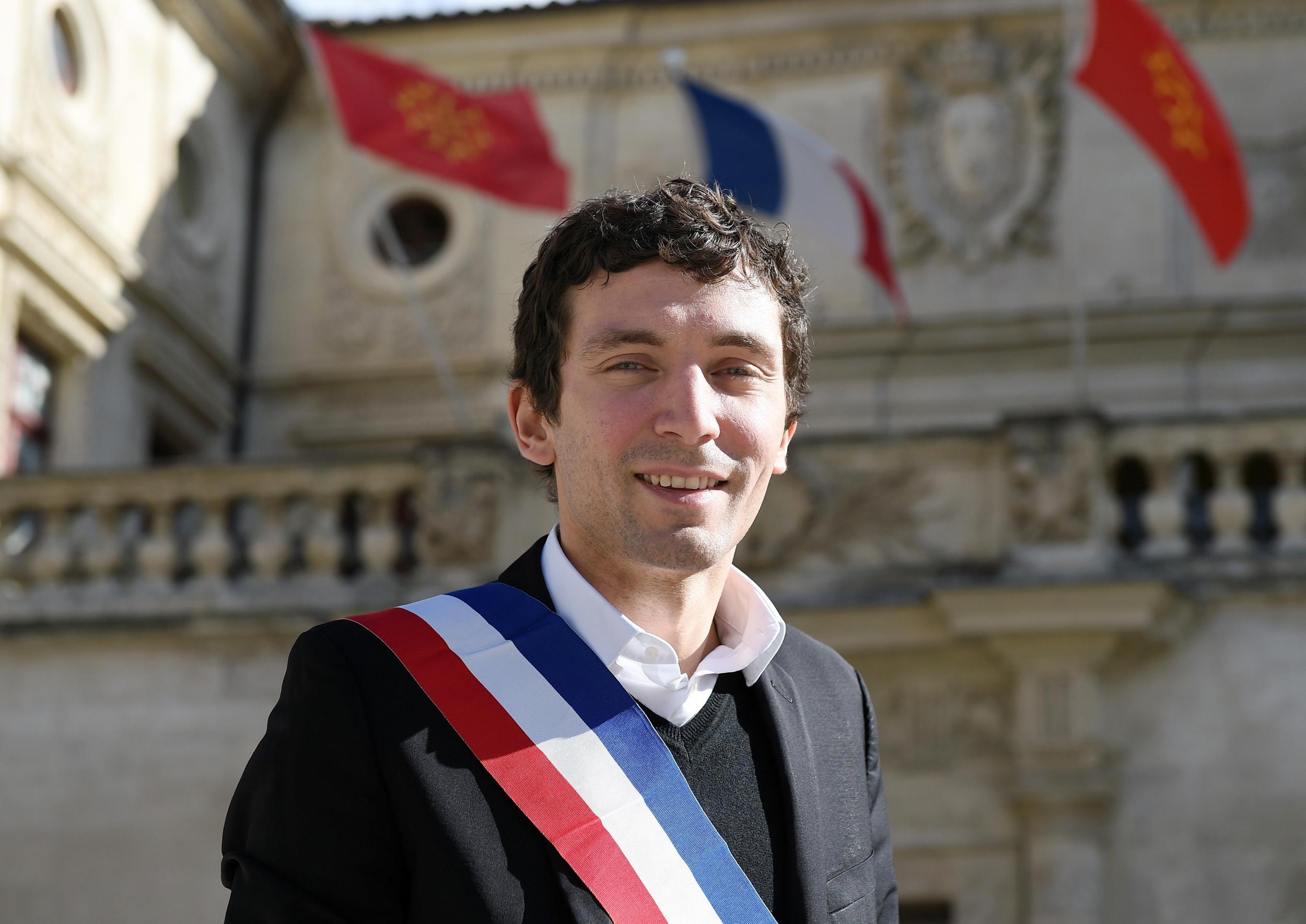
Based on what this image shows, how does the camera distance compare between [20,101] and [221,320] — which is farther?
[221,320]

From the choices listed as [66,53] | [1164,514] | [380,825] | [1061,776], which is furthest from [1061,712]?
[66,53]

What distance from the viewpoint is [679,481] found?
2.25 m

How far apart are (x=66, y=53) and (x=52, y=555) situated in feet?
16.4

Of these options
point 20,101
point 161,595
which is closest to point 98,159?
point 20,101

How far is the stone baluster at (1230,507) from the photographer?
31.3 feet

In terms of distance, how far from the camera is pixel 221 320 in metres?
16.0

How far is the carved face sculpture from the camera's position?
584 inches

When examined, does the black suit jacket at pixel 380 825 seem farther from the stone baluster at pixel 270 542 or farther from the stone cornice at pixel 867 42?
the stone cornice at pixel 867 42

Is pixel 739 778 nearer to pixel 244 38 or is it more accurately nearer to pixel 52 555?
pixel 52 555

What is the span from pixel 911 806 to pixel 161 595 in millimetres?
4291

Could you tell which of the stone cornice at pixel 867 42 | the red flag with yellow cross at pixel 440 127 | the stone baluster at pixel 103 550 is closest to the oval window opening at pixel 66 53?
the red flag with yellow cross at pixel 440 127

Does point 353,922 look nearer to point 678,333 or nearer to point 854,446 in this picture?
point 678,333

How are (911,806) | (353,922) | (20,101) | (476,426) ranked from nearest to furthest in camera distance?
(353,922)
(911,806)
(20,101)
(476,426)

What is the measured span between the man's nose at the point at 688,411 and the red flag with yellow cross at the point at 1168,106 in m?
9.52
